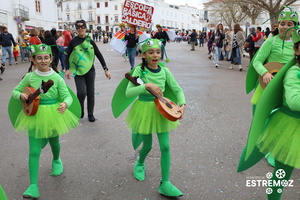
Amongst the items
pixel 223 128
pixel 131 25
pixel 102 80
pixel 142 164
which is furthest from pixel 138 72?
pixel 131 25

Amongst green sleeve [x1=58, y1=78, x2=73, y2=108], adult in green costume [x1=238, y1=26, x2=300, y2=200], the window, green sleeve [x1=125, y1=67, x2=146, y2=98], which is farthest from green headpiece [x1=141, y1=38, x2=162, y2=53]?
the window

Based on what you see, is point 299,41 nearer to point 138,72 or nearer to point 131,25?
point 138,72

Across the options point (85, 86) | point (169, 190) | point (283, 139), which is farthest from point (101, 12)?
point (283, 139)

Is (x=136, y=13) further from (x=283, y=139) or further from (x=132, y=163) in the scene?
(x=283, y=139)

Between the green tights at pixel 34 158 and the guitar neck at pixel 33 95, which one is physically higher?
the guitar neck at pixel 33 95

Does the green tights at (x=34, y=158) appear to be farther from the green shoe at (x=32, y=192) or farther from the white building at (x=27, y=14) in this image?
the white building at (x=27, y=14)

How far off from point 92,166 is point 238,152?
6.82ft

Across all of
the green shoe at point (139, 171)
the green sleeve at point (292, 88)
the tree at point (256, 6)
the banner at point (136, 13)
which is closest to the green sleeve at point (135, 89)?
the green shoe at point (139, 171)

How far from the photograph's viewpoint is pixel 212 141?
15.1 ft

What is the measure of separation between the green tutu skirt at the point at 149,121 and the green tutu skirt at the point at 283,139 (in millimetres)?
989

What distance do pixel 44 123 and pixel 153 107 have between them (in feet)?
3.91

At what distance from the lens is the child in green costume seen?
3029mm

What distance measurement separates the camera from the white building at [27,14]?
84.3ft

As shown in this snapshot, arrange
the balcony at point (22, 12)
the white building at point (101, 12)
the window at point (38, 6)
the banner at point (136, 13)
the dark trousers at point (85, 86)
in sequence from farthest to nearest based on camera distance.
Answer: the white building at point (101, 12) < the window at point (38, 6) < the balcony at point (22, 12) < the banner at point (136, 13) < the dark trousers at point (85, 86)
